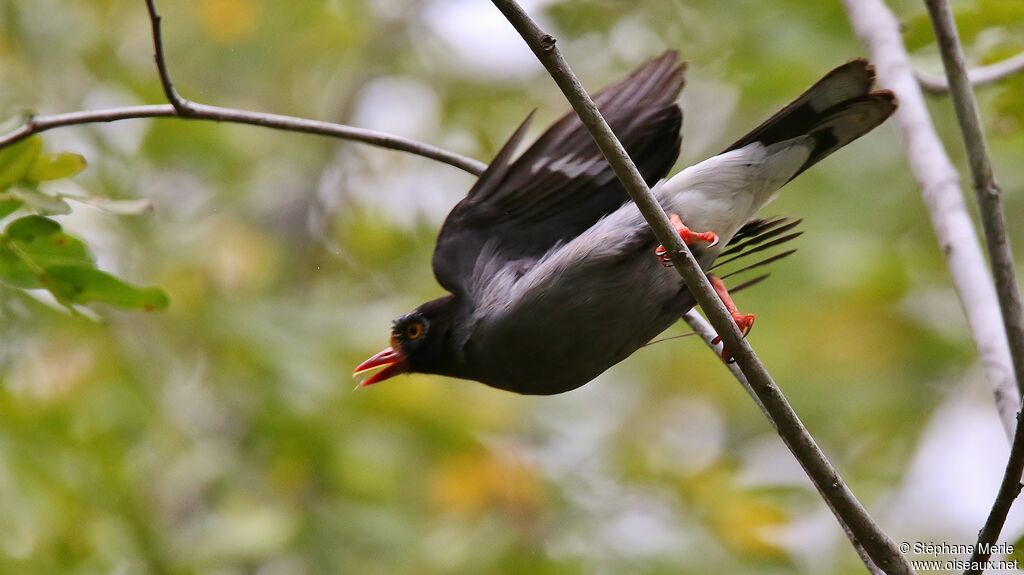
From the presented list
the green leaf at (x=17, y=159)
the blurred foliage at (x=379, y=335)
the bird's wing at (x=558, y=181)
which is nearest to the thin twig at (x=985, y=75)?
the blurred foliage at (x=379, y=335)

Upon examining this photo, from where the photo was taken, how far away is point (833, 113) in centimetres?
336

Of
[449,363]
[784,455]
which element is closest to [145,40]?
[449,363]

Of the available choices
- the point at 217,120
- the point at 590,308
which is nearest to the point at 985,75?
the point at 590,308

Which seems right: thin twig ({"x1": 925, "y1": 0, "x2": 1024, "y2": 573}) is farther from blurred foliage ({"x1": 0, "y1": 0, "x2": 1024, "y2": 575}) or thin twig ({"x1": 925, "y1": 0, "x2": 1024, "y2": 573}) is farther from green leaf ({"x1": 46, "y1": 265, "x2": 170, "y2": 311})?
green leaf ({"x1": 46, "y1": 265, "x2": 170, "y2": 311})

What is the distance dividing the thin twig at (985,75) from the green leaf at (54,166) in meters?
3.08

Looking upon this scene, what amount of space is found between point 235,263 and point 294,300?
0.45 m

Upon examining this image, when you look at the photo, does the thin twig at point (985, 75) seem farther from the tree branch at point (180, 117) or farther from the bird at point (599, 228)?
the tree branch at point (180, 117)

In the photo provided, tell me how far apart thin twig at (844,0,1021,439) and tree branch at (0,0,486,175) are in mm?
1740

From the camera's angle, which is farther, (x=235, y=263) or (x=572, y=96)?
(x=235, y=263)

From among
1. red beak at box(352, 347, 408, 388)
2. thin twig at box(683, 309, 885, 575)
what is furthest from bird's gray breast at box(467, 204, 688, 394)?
red beak at box(352, 347, 408, 388)

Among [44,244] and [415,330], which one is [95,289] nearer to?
[44,244]

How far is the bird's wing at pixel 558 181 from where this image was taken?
3.51 metres

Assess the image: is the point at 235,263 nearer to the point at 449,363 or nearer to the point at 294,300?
the point at 294,300

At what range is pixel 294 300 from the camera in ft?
23.2
